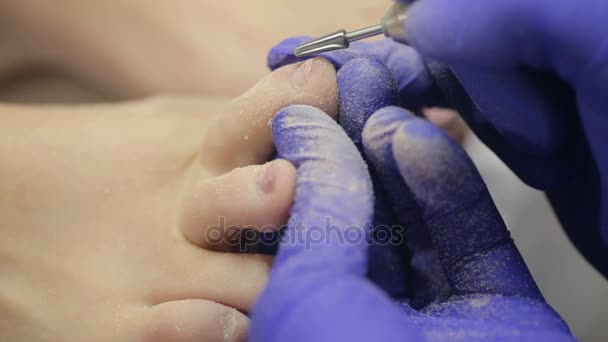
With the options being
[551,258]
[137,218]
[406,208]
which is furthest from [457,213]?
[551,258]

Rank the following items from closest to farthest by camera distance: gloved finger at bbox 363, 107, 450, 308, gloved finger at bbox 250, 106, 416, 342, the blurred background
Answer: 1. gloved finger at bbox 250, 106, 416, 342
2. gloved finger at bbox 363, 107, 450, 308
3. the blurred background

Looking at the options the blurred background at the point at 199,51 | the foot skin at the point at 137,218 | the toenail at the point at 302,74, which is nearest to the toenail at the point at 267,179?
the foot skin at the point at 137,218

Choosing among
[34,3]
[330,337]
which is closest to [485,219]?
[330,337]

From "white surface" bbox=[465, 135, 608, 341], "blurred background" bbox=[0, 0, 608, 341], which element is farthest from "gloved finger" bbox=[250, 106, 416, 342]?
"white surface" bbox=[465, 135, 608, 341]

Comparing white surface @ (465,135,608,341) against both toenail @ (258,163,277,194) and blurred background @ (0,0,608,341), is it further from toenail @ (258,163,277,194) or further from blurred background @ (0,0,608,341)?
toenail @ (258,163,277,194)

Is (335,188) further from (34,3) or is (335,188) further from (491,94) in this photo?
(34,3)
